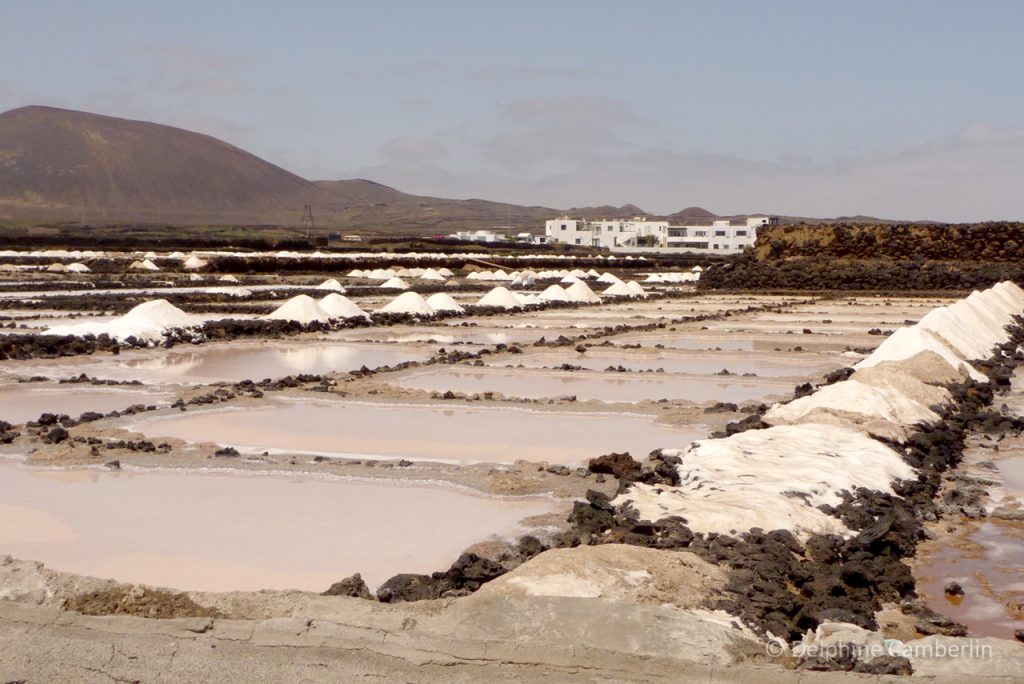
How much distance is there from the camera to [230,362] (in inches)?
574

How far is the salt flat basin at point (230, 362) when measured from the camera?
514 inches

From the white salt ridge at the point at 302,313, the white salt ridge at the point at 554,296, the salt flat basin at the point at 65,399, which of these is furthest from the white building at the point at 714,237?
the salt flat basin at the point at 65,399

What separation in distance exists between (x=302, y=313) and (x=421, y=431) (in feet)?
37.5

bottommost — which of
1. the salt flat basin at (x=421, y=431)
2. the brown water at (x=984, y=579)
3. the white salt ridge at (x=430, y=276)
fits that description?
the white salt ridge at (x=430, y=276)

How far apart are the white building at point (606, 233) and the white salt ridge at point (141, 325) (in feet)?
294

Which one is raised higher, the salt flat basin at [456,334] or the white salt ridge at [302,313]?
the white salt ridge at [302,313]

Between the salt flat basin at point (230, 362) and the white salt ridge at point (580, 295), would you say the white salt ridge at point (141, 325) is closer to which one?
the salt flat basin at point (230, 362)

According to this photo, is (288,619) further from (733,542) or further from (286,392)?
(286,392)

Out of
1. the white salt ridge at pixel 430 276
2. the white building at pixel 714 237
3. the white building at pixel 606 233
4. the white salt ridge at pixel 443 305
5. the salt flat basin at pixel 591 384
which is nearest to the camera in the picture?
the salt flat basin at pixel 591 384

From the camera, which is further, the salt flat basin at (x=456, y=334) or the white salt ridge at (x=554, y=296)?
the white salt ridge at (x=554, y=296)

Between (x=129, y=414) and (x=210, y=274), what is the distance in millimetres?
30775

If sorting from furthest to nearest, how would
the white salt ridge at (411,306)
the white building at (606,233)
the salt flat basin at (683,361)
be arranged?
1. the white building at (606,233)
2. the white salt ridge at (411,306)
3. the salt flat basin at (683,361)

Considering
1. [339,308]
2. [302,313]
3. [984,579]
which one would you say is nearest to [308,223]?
[339,308]

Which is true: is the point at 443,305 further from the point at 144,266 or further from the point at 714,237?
the point at 714,237
